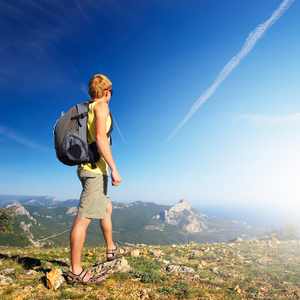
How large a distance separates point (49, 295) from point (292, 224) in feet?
185

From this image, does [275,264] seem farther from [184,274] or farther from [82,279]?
[82,279]

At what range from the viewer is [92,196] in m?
3.48

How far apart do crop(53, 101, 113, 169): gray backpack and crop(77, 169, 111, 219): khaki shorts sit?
0.25 metres

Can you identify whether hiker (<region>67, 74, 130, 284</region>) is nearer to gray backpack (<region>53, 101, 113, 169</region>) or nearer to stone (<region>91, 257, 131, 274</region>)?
gray backpack (<region>53, 101, 113, 169</region>)

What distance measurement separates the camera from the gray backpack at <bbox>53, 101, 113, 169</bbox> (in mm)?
3322

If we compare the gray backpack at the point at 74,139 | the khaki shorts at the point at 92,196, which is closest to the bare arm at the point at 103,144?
the gray backpack at the point at 74,139

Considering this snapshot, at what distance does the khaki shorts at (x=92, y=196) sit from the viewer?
11.2ft

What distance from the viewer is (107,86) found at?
4.04 metres

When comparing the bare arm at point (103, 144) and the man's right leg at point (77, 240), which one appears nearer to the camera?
the man's right leg at point (77, 240)

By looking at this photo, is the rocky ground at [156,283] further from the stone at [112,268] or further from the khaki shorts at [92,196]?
the khaki shorts at [92,196]

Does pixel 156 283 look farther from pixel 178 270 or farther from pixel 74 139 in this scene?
pixel 74 139

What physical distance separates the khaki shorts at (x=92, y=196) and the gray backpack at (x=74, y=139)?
0.81 feet

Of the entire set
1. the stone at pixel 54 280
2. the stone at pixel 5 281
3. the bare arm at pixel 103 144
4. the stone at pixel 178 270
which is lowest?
the stone at pixel 178 270

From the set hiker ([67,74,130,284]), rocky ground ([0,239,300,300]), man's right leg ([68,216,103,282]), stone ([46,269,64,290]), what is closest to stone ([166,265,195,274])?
rocky ground ([0,239,300,300])
